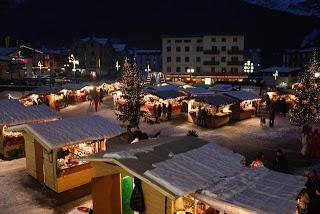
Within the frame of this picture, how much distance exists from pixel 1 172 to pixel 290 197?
15501 millimetres

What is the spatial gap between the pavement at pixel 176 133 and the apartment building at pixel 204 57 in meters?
42.5

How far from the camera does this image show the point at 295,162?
19.1 m

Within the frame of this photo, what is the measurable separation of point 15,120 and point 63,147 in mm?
6914

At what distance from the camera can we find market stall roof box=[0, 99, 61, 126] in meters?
21.7

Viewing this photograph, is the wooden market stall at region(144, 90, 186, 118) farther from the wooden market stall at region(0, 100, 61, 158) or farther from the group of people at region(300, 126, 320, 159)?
the group of people at region(300, 126, 320, 159)

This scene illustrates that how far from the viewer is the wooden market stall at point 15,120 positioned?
21.5 meters

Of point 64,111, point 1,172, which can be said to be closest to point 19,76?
point 64,111

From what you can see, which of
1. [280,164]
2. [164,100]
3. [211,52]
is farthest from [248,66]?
[280,164]

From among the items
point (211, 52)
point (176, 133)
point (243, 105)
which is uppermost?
point (211, 52)

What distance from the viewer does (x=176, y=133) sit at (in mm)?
26812

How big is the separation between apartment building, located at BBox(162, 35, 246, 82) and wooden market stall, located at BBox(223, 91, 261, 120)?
130 feet

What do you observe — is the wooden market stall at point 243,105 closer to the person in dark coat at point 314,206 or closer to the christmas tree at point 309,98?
the christmas tree at point 309,98

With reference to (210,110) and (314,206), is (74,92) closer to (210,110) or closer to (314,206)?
(210,110)

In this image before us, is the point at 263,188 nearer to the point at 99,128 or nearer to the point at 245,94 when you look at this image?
the point at 99,128
